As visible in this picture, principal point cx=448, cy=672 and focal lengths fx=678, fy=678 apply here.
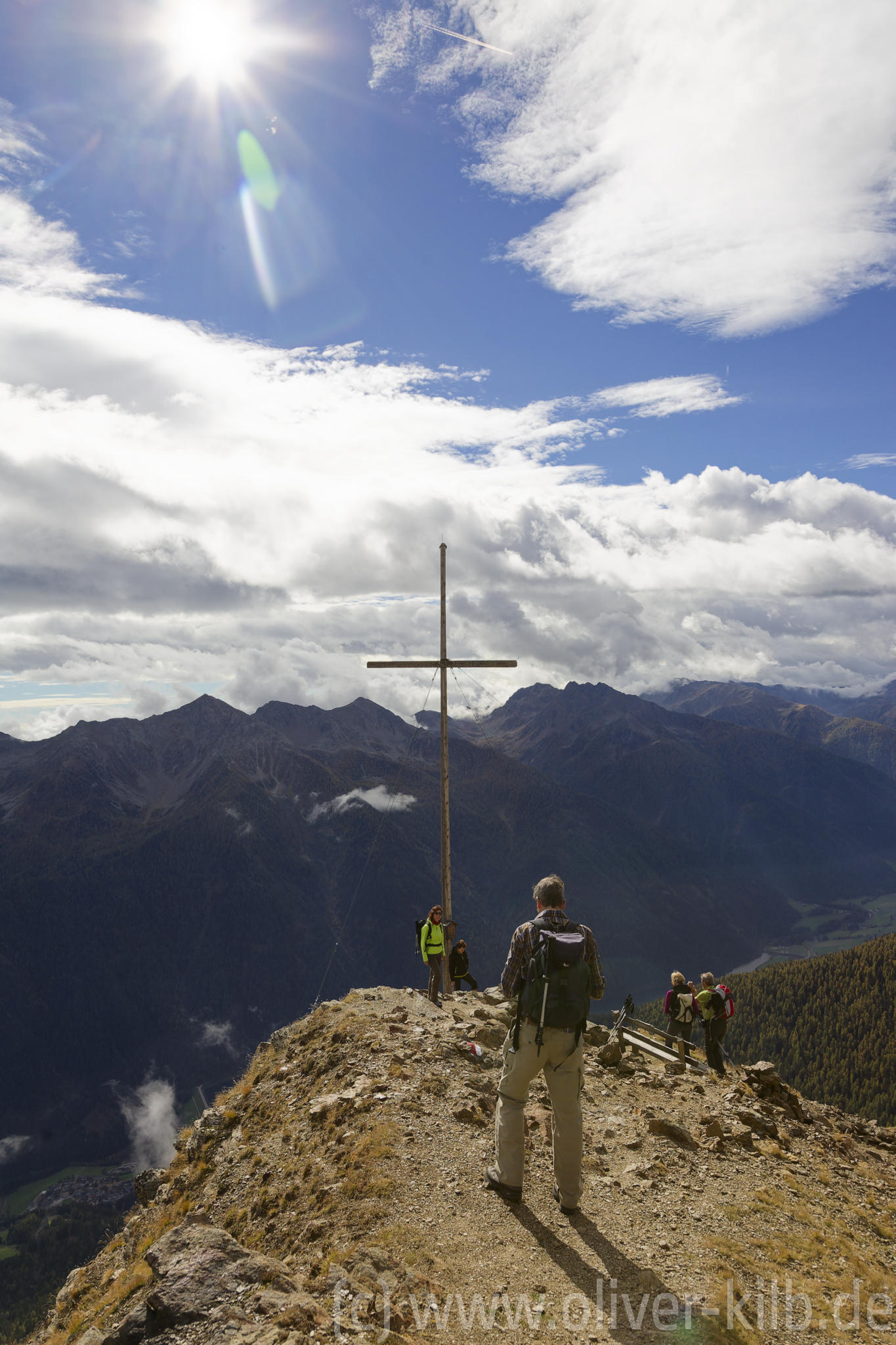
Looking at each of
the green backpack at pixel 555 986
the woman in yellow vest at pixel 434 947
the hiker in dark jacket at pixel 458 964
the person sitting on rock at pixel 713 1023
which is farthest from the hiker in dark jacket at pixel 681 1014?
the green backpack at pixel 555 986

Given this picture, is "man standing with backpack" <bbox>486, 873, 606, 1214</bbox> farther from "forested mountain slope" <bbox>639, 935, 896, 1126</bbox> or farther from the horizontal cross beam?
"forested mountain slope" <bbox>639, 935, 896, 1126</bbox>

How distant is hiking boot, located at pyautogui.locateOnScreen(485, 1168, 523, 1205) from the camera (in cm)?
847

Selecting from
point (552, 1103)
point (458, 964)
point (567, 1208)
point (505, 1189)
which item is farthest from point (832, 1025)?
point (552, 1103)

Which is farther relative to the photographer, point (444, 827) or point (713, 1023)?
point (444, 827)

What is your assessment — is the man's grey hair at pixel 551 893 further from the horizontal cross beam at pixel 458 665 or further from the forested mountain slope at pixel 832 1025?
the forested mountain slope at pixel 832 1025

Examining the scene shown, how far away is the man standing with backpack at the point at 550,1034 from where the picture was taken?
7.84 meters

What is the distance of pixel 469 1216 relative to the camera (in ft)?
26.7

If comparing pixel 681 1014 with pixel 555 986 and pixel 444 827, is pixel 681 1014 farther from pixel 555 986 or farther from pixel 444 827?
pixel 555 986

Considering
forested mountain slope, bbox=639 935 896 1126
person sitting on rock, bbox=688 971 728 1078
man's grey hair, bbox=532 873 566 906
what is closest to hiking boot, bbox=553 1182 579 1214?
man's grey hair, bbox=532 873 566 906

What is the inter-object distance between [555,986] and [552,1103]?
1657 mm

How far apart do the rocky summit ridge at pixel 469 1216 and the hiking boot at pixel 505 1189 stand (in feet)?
0.35

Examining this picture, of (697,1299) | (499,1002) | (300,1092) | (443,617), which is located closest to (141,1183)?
(300,1092)

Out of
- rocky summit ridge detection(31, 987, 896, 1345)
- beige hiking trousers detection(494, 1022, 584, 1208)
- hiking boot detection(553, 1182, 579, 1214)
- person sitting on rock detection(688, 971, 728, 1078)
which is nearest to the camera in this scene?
rocky summit ridge detection(31, 987, 896, 1345)

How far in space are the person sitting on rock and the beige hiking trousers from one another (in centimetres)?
963
